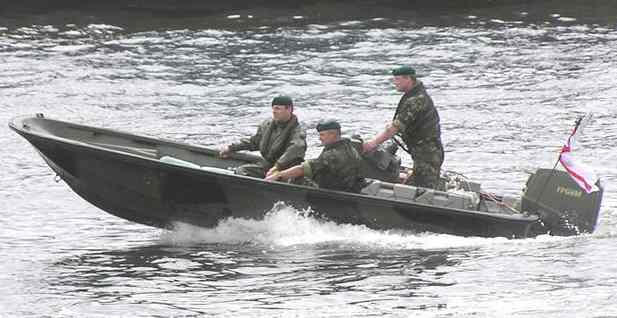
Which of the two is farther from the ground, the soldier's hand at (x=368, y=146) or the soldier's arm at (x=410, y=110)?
the soldier's arm at (x=410, y=110)

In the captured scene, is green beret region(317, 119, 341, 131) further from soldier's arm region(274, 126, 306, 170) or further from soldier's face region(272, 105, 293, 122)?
soldier's face region(272, 105, 293, 122)

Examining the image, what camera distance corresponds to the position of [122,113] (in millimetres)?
26797

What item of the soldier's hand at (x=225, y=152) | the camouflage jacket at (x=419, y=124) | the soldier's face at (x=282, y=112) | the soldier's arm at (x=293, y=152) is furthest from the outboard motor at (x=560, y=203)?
the soldier's hand at (x=225, y=152)

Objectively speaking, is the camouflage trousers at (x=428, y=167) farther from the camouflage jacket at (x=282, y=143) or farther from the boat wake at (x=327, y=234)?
the camouflage jacket at (x=282, y=143)

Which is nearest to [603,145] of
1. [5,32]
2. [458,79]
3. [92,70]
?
[458,79]

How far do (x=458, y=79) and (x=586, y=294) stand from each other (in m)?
15.9

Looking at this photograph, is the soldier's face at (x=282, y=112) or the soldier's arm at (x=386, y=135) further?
the soldier's arm at (x=386, y=135)

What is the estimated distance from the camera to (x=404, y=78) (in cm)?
1655

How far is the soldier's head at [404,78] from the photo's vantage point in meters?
16.5

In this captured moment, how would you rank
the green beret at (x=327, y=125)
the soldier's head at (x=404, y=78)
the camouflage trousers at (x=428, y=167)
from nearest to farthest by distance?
the green beret at (x=327, y=125)
the soldier's head at (x=404, y=78)
the camouflage trousers at (x=428, y=167)

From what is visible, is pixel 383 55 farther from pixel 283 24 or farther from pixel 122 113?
pixel 122 113

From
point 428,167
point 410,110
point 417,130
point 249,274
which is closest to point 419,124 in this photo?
point 417,130

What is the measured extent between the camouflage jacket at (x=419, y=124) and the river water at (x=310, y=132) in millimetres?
1083

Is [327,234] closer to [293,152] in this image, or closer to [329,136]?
[293,152]
